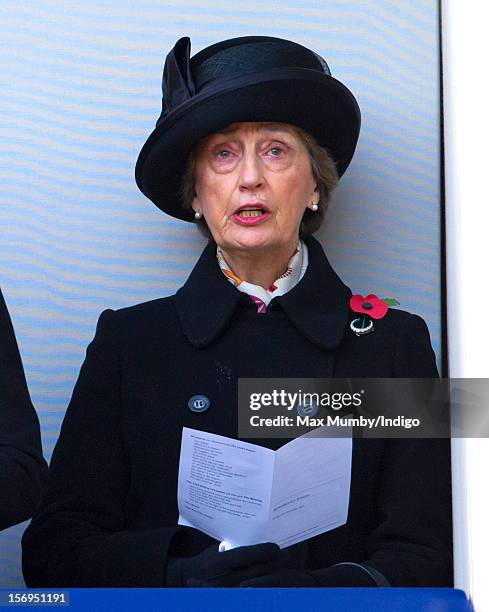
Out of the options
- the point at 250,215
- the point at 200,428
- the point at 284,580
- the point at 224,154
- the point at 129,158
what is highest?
the point at 129,158

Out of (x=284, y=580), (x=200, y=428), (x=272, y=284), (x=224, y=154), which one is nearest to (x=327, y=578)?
(x=284, y=580)

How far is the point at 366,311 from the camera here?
249cm

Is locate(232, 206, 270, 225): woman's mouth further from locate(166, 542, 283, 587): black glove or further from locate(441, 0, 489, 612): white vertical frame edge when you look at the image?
locate(441, 0, 489, 612): white vertical frame edge

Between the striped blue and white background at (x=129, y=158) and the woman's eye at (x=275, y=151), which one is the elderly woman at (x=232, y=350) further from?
the striped blue and white background at (x=129, y=158)

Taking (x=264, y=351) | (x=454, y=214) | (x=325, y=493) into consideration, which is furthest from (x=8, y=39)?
(x=454, y=214)

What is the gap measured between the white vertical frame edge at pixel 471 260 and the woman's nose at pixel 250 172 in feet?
3.47

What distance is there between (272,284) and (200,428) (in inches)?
14.7

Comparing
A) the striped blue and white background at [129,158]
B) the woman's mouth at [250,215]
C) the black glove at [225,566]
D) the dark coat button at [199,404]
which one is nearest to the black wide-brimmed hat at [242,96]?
the woman's mouth at [250,215]

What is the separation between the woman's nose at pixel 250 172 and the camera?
2418 millimetres

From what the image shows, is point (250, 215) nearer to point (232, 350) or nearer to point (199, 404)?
point (232, 350)

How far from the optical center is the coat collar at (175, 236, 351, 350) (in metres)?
2.42

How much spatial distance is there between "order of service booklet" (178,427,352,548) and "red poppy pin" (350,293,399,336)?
0.27 m

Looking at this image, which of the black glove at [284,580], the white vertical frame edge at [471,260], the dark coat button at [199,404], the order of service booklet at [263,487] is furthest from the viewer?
the dark coat button at [199,404]

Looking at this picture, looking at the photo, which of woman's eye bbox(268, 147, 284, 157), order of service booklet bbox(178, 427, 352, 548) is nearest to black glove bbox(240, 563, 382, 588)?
order of service booklet bbox(178, 427, 352, 548)
